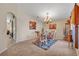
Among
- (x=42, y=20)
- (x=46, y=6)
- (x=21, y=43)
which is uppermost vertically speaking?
(x=46, y=6)

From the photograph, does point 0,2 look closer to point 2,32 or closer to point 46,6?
point 2,32

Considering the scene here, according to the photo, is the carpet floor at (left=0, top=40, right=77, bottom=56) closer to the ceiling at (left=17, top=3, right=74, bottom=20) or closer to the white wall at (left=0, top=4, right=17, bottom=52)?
the white wall at (left=0, top=4, right=17, bottom=52)

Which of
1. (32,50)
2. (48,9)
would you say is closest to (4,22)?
(32,50)

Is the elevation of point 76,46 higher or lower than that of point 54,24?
lower

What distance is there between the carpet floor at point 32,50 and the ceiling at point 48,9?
1.79 ft

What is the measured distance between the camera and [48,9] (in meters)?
3.02

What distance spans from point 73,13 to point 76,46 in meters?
0.66

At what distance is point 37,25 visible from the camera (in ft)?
10.1

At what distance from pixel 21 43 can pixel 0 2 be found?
3.02ft

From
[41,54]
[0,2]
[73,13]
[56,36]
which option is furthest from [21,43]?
[73,13]

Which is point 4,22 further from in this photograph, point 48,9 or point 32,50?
point 48,9

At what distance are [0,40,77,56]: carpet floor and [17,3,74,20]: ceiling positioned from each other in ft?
1.79

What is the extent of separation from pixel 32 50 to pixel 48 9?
89 cm

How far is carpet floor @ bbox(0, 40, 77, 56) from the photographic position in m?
3.03
